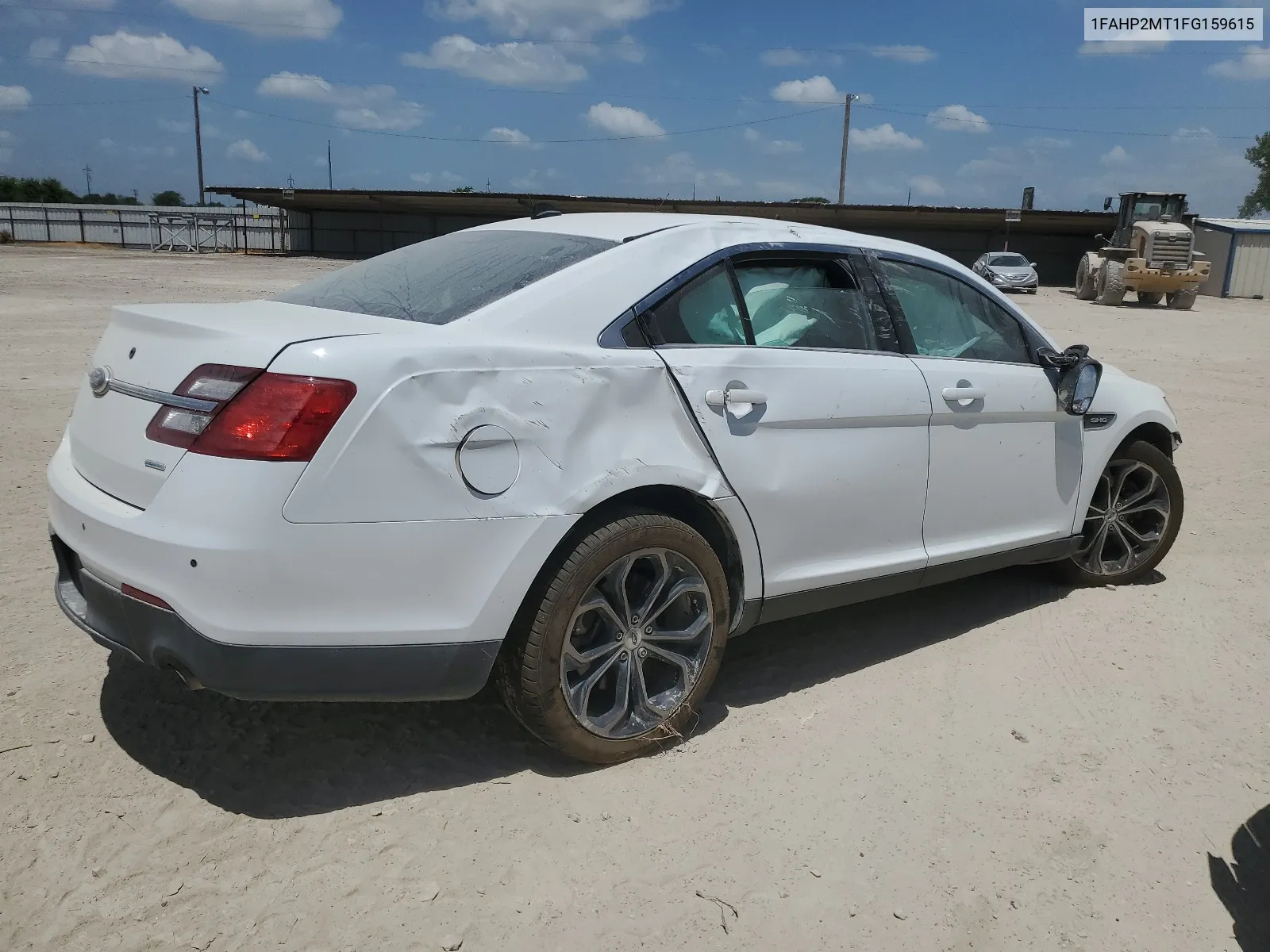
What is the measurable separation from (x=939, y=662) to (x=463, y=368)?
241 cm

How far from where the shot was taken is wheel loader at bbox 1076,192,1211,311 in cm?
2820

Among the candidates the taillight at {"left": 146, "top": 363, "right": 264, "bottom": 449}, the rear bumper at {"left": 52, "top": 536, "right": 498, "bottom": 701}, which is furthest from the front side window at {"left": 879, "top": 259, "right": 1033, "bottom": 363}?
the taillight at {"left": 146, "top": 363, "right": 264, "bottom": 449}

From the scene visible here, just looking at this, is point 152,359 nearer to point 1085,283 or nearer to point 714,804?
point 714,804

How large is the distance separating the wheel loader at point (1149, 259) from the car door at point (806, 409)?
91.4ft

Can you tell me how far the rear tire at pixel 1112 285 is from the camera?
28578 millimetres

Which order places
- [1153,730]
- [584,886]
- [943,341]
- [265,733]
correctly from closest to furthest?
[584,886] → [265,733] → [1153,730] → [943,341]

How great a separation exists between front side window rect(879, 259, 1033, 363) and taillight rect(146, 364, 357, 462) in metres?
2.29

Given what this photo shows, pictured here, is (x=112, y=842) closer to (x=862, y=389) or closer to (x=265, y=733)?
(x=265, y=733)

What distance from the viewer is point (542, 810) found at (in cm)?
295

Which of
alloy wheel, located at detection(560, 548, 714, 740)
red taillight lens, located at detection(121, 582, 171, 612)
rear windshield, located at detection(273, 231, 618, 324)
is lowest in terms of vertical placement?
alloy wheel, located at detection(560, 548, 714, 740)

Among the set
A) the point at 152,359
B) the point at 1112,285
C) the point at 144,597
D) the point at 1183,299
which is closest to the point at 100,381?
the point at 152,359

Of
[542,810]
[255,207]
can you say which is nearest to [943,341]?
[542,810]

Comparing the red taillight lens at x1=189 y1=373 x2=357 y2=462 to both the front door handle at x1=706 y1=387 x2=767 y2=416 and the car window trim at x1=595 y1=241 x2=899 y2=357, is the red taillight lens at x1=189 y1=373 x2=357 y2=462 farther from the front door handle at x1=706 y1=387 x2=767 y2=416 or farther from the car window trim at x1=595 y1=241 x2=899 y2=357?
the front door handle at x1=706 y1=387 x2=767 y2=416

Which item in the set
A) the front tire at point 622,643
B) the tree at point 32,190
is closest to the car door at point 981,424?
the front tire at point 622,643
